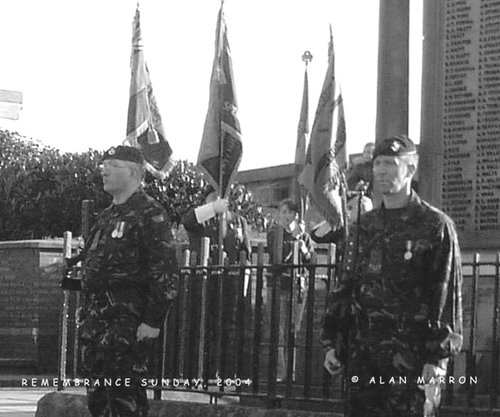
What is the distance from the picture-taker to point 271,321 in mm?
8516

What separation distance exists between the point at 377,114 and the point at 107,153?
3.69 metres

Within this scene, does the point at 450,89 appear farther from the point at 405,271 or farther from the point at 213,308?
the point at 405,271

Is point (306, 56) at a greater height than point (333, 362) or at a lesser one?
greater

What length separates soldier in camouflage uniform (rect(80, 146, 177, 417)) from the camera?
7.05m

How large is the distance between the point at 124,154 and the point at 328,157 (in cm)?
495

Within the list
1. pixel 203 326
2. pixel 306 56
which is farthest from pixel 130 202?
pixel 306 56

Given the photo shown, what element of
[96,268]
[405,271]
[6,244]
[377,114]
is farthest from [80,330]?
[6,244]

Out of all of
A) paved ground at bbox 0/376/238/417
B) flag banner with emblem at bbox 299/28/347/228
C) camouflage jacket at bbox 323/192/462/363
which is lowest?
paved ground at bbox 0/376/238/417

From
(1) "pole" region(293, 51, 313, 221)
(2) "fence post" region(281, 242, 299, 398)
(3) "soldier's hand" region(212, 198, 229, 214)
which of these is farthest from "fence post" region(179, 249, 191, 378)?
(1) "pole" region(293, 51, 313, 221)

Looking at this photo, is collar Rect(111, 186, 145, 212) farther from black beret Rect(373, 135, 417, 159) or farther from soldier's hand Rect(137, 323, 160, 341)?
black beret Rect(373, 135, 417, 159)

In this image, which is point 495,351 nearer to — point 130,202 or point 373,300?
point 373,300

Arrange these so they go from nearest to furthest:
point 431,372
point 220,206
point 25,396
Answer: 1. point 431,372
2. point 220,206
3. point 25,396

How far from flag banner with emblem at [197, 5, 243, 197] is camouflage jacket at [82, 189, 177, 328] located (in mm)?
4694

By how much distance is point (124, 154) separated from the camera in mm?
7301
